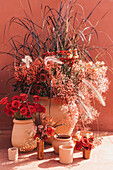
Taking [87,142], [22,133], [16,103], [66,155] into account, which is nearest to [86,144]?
[87,142]

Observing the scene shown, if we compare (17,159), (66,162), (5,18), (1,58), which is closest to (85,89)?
(66,162)

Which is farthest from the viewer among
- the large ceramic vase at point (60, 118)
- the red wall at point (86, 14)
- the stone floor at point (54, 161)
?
the red wall at point (86, 14)

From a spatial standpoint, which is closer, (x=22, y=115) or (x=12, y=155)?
(x=12, y=155)

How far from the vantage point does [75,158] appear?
66.6 inches

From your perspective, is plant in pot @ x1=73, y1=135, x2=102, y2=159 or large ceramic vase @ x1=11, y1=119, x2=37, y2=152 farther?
large ceramic vase @ x1=11, y1=119, x2=37, y2=152

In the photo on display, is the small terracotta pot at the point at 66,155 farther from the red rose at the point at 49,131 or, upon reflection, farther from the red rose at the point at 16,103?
the red rose at the point at 16,103

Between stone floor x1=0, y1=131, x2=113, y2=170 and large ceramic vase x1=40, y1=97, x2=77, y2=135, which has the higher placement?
large ceramic vase x1=40, y1=97, x2=77, y2=135

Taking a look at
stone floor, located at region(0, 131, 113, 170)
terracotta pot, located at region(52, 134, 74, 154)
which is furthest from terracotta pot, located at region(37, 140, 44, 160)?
terracotta pot, located at region(52, 134, 74, 154)

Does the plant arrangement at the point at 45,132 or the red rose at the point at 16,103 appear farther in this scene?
the red rose at the point at 16,103

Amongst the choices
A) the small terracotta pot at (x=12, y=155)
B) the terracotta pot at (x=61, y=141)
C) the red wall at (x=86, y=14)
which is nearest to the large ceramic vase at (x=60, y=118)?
the terracotta pot at (x=61, y=141)

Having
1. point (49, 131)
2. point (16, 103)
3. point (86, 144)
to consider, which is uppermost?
point (16, 103)

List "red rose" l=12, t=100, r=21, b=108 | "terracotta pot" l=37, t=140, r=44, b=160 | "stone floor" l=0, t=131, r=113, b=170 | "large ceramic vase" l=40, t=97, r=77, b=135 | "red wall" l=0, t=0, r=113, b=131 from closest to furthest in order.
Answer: "stone floor" l=0, t=131, r=113, b=170, "terracotta pot" l=37, t=140, r=44, b=160, "red rose" l=12, t=100, r=21, b=108, "large ceramic vase" l=40, t=97, r=77, b=135, "red wall" l=0, t=0, r=113, b=131

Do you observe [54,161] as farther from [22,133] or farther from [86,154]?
[22,133]

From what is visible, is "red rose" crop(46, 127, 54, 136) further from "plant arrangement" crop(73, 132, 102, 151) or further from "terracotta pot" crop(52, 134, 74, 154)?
"plant arrangement" crop(73, 132, 102, 151)
